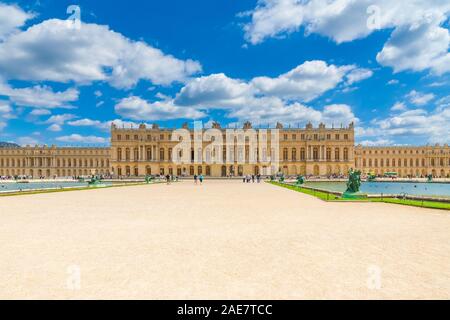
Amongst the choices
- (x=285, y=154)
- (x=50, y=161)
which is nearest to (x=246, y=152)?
(x=285, y=154)

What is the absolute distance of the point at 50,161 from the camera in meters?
110

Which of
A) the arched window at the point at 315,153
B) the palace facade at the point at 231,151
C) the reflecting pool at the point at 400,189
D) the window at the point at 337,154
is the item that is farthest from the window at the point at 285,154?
the reflecting pool at the point at 400,189

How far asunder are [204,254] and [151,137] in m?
85.3

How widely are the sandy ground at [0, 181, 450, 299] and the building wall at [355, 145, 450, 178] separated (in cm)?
10118

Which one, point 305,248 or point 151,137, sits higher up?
point 151,137

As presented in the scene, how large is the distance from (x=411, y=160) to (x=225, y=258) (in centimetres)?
11316

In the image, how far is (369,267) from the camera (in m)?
6.02

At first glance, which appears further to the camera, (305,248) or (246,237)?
(246,237)

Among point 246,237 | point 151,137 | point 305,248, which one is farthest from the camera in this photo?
point 151,137

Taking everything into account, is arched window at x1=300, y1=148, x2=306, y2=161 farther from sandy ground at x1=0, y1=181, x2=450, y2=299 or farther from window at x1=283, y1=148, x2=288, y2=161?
sandy ground at x1=0, y1=181, x2=450, y2=299
